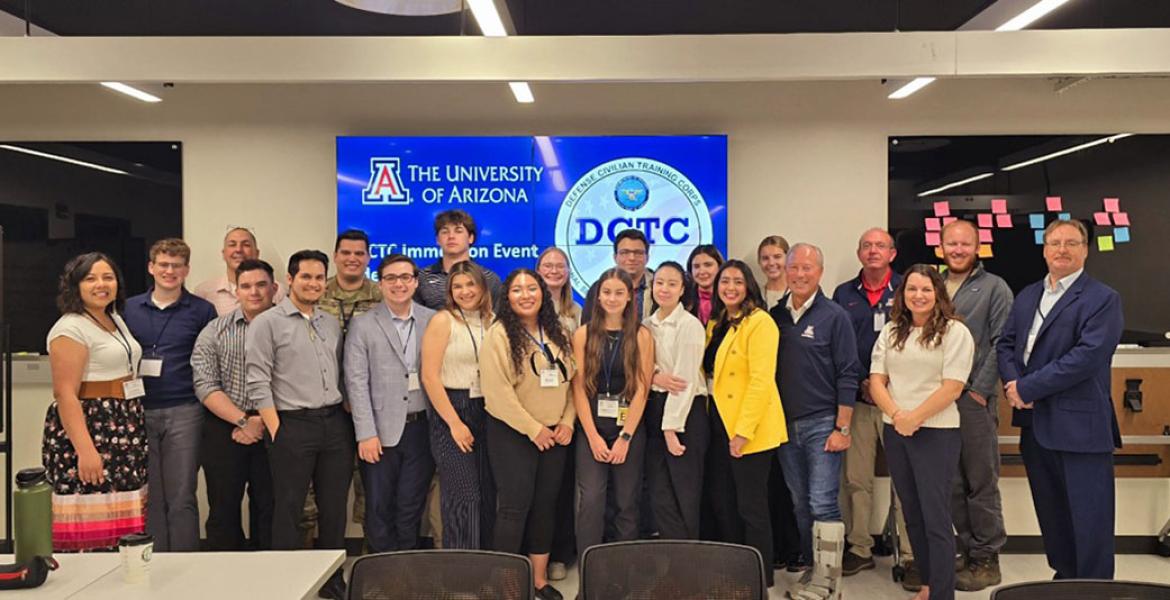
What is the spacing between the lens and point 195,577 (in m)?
2.12

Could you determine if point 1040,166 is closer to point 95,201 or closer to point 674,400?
point 674,400

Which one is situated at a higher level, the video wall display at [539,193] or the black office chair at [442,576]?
the video wall display at [539,193]

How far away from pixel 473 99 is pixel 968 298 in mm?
3026

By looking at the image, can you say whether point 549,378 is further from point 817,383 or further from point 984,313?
point 984,313

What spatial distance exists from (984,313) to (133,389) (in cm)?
406

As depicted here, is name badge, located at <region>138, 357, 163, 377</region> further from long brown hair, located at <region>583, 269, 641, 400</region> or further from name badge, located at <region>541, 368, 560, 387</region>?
long brown hair, located at <region>583, 269, 641, 400</region>

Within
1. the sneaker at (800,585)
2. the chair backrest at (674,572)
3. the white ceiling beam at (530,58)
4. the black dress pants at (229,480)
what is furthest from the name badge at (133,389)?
the sneaker at (800,585)

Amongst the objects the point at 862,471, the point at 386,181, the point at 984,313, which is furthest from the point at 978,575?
the point at 386,181

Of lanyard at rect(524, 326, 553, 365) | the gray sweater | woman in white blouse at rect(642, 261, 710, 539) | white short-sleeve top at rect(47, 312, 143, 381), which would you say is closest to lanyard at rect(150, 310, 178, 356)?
white short-sleeve top at rect(47, 312, 143, 381)

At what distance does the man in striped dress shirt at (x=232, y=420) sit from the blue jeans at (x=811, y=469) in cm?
255

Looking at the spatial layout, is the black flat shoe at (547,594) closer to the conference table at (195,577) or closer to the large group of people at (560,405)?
the large group of people at (560,405)

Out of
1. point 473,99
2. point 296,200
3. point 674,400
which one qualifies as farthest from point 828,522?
point 296,200

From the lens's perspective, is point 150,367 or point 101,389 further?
point 150,367

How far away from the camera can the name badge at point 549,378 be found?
3.54 metres
